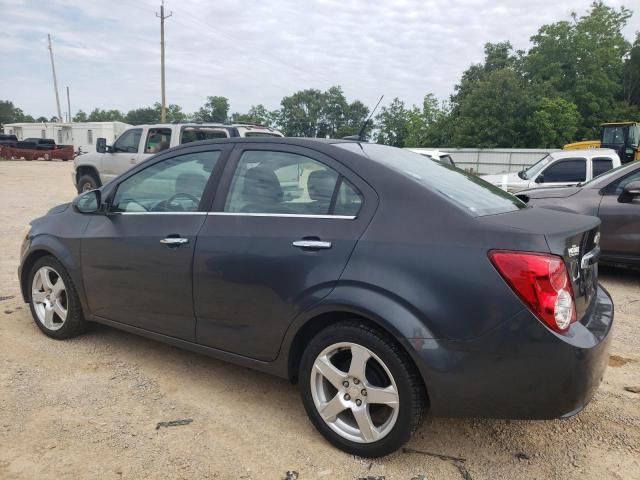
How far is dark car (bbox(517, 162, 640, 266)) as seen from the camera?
18.8ft

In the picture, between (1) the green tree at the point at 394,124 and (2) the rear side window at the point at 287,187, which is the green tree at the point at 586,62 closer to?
(1) the green tree at the point at 394,124

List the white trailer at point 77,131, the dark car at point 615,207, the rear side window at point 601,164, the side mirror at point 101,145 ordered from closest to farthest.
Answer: the dark car at point 615,207 < the rear side window at point 601,164 < the side mirror at point 101,145 < the white trailer at point 77,131

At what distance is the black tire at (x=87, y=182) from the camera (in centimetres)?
1199

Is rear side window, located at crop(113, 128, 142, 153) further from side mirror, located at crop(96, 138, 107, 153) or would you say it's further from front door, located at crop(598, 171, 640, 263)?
front door, located at crop(598, 171, 640, 263)

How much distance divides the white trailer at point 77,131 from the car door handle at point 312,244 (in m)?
45.0

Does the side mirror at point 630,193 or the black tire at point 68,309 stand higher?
the side mirror at point 630,193

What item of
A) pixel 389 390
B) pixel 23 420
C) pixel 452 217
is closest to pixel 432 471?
pixel 389 390

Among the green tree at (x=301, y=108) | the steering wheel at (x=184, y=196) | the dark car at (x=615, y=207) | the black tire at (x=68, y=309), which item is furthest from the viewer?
the green tree at (x=301, y=108)

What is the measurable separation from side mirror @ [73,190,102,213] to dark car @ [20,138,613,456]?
0.29 ft

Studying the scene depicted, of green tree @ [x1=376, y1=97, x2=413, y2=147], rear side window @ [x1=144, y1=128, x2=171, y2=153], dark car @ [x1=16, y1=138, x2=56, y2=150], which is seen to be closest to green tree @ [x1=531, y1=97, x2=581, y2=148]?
green tree @ [x1=376, y1=97, x2=413, y2=147]

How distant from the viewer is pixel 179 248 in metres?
3.12

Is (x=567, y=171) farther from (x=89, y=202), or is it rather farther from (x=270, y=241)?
(x=89, y=202)

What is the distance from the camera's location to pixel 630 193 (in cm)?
569

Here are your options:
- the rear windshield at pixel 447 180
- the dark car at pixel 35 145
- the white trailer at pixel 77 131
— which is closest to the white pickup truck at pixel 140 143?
the rear windshield at pixel 447 180
